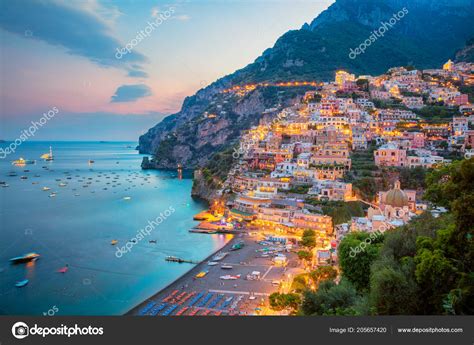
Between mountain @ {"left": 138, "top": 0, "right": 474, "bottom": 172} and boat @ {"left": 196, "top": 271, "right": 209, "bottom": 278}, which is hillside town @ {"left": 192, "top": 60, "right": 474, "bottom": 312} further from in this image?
mountain @ {"left": 138, "top": 0, "right": 474, "bottom": 172}

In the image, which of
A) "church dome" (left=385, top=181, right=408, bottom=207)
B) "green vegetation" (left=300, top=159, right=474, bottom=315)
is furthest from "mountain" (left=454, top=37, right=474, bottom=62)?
"green vegetation" (left=300, top=159, right=474, bottom=315)

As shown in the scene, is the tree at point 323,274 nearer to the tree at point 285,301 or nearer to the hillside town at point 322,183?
the hillside town at point 322,183

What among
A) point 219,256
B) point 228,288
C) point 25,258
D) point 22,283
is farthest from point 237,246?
point 25,258

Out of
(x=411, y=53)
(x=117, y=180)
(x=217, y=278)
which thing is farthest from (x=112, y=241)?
(x=411, y=53)

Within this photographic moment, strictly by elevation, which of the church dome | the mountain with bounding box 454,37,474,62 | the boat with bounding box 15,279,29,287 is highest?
the mountain with bounding box 454,37,474,62

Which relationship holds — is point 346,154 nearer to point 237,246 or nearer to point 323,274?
point 237,246

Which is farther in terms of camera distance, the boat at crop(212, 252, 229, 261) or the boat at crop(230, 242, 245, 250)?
the boat at crop(230, 242, 245, 250)
